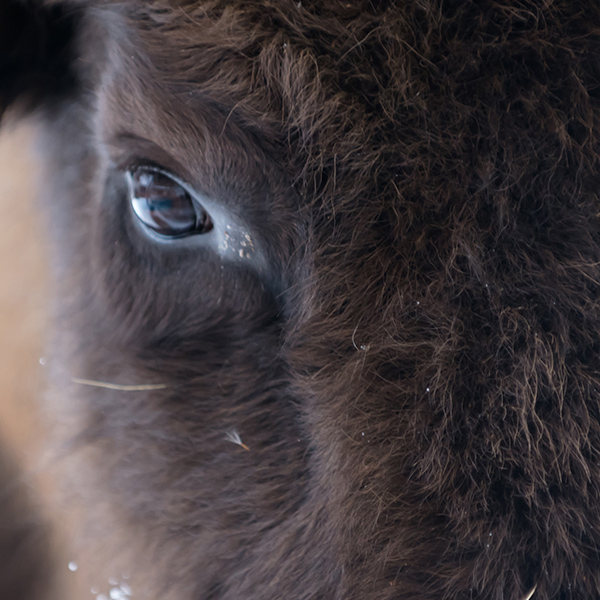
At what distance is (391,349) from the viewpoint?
2.70ft

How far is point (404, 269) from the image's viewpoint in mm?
808

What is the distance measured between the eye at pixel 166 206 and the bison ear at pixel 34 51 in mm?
383

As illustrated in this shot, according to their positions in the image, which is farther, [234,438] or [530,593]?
[234,438]

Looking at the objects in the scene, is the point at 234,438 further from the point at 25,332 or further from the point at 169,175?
the point at 25,332

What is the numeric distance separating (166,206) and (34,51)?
0.50 metres

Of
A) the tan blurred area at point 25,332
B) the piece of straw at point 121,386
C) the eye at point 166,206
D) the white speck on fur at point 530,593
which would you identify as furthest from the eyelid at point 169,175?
the white speck on fur at point 530,593

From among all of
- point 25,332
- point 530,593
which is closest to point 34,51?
point 25,332

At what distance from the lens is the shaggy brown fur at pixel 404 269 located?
0.75 meters

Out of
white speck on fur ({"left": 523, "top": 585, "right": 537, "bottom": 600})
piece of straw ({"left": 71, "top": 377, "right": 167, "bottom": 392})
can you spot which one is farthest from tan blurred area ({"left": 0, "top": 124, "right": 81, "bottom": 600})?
white speck on fur ({"left": 523, "top": 585, "right": 537, "bottom": 600})

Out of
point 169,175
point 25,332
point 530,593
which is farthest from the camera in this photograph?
point 25,332

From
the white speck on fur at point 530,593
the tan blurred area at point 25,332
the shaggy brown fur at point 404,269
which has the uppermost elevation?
the shaggy brown fur at point 404,269

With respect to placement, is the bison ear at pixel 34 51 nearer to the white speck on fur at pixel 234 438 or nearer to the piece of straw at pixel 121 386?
the piece of straw at pixel 121 386

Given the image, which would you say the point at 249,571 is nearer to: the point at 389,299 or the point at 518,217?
the point at 389,299

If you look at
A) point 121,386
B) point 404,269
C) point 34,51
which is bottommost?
→ point 121,386
